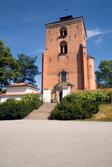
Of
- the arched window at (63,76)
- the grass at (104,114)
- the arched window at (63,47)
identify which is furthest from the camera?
the arched window at (63,47)

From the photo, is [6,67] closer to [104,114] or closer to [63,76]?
[63,76]

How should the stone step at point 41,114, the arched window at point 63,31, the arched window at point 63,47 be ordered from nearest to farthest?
the stone step at point 41,114
the arched window at point 63,47
the arched window at point 63,31

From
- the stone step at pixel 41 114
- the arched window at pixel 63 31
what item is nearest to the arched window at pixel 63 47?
the arched window at pixel 63 31

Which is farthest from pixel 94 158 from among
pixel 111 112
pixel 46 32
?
pixel 46 32

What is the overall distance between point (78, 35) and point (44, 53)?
316 inches

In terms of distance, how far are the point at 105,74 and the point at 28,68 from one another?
23.7 meters

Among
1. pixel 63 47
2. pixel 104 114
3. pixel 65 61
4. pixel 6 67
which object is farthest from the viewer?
pixel 63 47

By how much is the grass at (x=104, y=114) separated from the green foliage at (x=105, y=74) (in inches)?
1398

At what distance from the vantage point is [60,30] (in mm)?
44312

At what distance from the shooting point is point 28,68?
62.4m

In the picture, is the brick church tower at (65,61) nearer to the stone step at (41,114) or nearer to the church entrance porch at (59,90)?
the church entrance porch at (59,90)

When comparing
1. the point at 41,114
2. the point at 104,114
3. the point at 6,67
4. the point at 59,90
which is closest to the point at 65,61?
the point at 59,90

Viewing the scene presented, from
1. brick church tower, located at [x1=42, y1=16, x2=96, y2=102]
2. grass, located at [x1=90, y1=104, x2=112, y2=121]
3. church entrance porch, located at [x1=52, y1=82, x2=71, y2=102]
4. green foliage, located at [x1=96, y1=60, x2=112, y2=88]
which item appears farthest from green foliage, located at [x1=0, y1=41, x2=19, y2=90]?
green foliage, located at [x1=96, y1=60, x2=112, y2=88]

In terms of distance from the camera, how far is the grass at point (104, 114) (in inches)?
875
